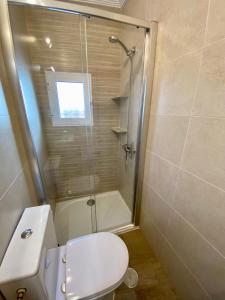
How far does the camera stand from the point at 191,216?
2.88 feet

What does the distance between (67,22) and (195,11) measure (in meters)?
1.15

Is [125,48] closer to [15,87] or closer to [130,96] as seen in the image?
[130,96]

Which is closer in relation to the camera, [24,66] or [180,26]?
[180,26]

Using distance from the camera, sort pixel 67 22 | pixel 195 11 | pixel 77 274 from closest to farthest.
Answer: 1. pixel 195 11
2. pixel 77 274
3. pixel 67 22

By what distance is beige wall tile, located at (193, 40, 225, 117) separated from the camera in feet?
2.07

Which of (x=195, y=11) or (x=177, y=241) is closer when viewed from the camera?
(x=195, y=11)

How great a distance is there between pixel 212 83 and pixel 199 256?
997mm

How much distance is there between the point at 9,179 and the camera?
0.76m

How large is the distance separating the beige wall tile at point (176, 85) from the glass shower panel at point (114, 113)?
0.79 ft

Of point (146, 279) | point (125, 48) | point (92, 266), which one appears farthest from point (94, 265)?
point (125, 48)

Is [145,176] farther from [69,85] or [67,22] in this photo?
[67,22]

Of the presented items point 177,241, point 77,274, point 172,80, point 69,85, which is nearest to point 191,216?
point 177,241

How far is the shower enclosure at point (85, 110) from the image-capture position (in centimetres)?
115

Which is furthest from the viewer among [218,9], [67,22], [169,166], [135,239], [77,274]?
[135,239]
